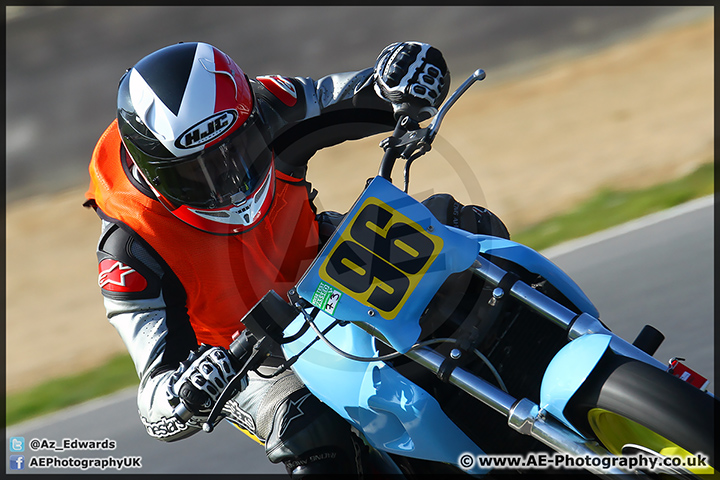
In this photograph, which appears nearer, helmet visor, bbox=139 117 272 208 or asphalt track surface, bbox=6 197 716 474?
helmet visor, bbox=139 117 272 208

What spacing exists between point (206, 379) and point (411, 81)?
1.19 meters

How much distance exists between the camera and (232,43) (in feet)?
Result: 43.8

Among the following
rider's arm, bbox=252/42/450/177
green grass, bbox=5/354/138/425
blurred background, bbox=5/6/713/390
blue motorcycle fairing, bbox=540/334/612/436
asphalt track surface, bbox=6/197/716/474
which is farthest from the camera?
blurred background, bbox=5/6/713/390

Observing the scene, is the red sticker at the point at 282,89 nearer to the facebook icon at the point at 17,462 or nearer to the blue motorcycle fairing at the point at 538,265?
the blue motorcycle fairing at the point at 538,265

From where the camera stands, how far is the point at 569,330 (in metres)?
2.11

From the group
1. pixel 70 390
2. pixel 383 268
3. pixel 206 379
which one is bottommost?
pixel 70 390

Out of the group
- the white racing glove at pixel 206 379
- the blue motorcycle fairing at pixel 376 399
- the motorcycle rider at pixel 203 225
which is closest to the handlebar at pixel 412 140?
the motorcycle rider at pixel 203 225

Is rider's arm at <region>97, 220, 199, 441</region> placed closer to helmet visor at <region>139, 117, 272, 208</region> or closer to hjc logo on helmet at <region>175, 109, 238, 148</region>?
helmet visor at <region>139, 117, 272, 208</region>

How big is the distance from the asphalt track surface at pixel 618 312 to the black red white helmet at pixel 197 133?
1610 mm

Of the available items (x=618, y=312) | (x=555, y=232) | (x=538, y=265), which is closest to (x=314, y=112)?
(x=538, y=265)

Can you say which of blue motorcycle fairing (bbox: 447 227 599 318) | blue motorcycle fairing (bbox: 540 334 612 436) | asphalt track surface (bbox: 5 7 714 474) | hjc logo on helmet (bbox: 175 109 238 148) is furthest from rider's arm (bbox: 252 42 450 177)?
asphalt track surface (bbox: 5 7 714 474)

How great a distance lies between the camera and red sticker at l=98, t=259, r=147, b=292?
8.50 ft

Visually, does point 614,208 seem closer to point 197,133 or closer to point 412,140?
point 412,140

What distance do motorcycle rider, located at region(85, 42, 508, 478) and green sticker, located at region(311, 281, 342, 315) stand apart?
307mm
